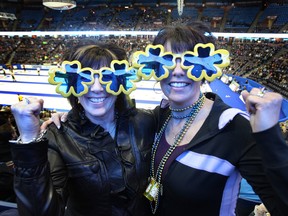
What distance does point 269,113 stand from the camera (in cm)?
93

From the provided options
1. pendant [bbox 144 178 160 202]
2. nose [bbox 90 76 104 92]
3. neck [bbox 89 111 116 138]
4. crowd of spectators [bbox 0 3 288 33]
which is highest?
crowd of spectators [bbox 0 3 288 33]

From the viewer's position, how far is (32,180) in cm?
112

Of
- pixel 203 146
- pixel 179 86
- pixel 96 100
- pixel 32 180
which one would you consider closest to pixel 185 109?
pixel 179 86

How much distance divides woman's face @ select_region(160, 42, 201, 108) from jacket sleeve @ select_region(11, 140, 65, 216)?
28.5 inches

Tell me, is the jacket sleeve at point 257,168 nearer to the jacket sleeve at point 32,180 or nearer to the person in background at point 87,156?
the person in background at point 87,156

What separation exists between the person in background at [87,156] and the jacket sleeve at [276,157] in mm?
753

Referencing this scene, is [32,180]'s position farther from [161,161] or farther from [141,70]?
A: [141,70]

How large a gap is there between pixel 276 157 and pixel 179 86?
65 cm

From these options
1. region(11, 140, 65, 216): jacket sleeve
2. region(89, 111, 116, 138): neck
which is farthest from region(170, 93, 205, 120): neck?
region(11, 140, 65, 216): jacket sleeve

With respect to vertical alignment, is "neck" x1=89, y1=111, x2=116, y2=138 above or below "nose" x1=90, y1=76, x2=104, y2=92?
below

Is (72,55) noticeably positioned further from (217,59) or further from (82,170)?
(217,59)

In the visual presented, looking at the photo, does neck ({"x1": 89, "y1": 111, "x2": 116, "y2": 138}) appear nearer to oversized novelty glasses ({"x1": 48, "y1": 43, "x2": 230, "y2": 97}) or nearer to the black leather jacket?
the black leather jacket

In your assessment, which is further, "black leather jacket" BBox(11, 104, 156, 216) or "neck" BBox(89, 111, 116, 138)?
"neck" BBox(89, 111, 116, 138)

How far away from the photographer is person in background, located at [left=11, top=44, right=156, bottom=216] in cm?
114
